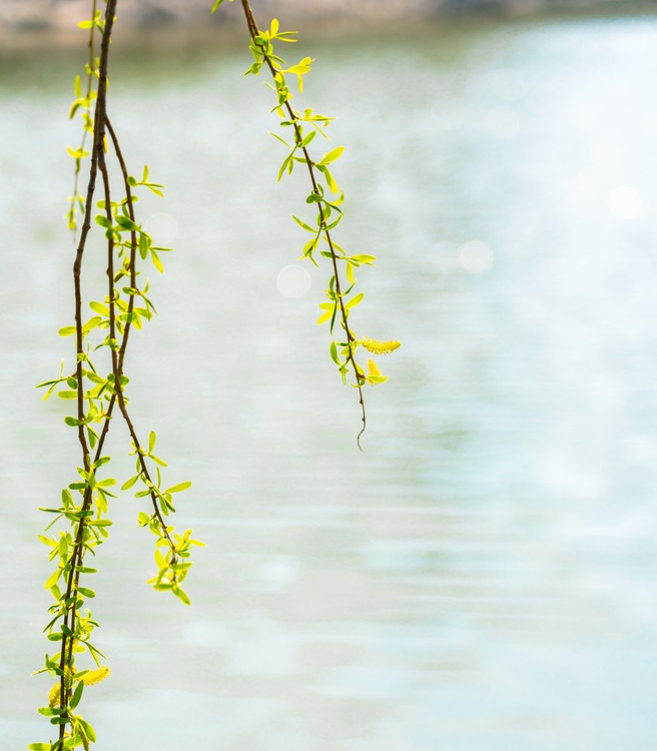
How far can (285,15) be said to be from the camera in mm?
6473

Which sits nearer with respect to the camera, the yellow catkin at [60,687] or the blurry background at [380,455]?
the yellow catkin at [60,687]

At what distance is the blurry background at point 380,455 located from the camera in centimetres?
115

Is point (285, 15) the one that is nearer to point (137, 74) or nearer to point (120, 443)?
point (137, 74)

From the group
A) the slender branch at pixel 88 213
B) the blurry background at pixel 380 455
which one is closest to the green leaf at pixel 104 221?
the slender branch at pixel 88 213

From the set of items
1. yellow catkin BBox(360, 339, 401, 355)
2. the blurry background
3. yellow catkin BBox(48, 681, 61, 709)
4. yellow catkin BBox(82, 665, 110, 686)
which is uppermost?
the blurry background

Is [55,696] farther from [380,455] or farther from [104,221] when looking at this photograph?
[380,455]

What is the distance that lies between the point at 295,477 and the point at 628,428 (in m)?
Result: 0.57

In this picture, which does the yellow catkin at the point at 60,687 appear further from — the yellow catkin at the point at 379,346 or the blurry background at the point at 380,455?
the blurry background at the point at 380,455

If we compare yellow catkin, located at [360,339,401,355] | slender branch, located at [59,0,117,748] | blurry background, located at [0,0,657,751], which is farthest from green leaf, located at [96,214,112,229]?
blurry background, located at [0,0,657,751]

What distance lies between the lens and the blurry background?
115 centimetres

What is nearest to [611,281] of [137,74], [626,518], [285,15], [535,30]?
Result: [626,518]

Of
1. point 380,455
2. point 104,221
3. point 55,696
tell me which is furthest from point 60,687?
point 380,455

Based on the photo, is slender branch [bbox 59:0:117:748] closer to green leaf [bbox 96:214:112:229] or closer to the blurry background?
green leaf [bbox 96:214:112:229]

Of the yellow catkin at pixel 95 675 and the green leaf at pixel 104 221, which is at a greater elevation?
the green leaf at pixel 104 221
